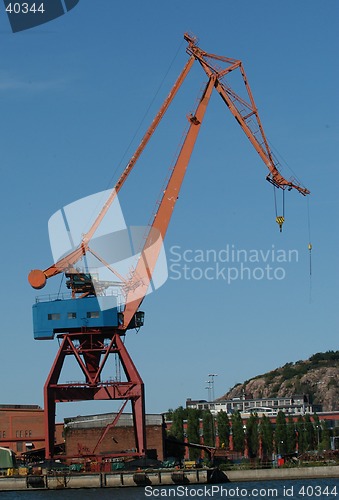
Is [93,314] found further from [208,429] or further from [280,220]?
[208,429]

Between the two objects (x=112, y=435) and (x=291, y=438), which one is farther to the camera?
(x=291, y=438)

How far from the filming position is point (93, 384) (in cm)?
6669

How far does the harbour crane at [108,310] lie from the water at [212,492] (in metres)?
6.19

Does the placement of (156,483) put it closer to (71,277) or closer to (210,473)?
(210,473)

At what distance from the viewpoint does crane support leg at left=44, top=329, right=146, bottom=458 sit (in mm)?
66750

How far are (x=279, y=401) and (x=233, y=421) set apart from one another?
233 ft

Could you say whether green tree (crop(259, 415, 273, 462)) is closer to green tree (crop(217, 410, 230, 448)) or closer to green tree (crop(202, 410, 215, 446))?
green tree (crop(217, 410, 230, 448))

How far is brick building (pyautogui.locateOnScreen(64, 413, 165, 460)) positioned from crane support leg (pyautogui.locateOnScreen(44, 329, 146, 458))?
10130 millimetres

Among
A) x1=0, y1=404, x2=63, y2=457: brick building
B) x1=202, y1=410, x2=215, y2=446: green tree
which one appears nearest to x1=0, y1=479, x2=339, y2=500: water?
x1=0, y1=404, x2=63, y2=457: brick building

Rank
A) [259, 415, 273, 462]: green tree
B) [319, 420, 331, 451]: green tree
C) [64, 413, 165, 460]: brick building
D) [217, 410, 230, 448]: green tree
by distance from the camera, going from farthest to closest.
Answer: [217, 410, 230, 448]: green tree, [259, 415, 273, 462]: green tree, [319, 420, 331, 451]: green tree, [64, 413, 165, 460]: brick building

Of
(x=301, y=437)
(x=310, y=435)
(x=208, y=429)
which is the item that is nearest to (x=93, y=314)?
(x=208, y=429)

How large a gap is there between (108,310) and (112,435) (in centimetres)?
1456

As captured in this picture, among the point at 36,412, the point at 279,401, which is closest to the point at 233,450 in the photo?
the point at 36,412

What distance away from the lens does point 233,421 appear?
10256 cm
